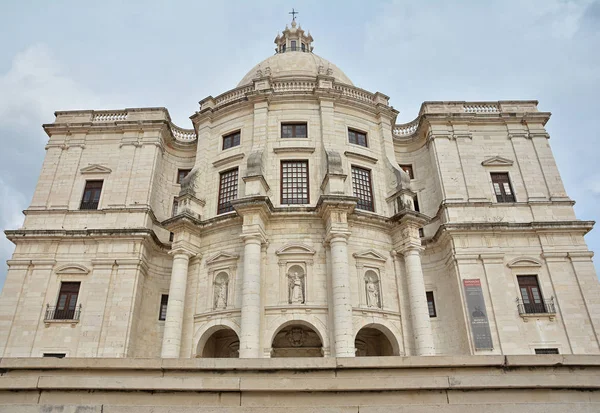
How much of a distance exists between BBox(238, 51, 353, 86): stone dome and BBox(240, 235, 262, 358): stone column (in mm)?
15541

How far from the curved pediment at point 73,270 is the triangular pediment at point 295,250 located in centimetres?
1100

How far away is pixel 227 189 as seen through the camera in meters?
23.0

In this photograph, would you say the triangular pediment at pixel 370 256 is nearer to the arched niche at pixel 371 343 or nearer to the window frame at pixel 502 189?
the arched niche at pixel 371 343

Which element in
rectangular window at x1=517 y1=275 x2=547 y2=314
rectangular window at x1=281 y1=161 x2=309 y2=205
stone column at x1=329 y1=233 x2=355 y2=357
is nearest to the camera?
stone column at x1=329 y1=233 x2=355 y2=357

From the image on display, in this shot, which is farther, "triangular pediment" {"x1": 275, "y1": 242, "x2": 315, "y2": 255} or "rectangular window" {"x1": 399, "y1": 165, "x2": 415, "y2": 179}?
"rectangular window" {"x1": 399, "y1": 165, "x2": 415, "y2": 179}

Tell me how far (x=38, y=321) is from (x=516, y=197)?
27544 millimetres

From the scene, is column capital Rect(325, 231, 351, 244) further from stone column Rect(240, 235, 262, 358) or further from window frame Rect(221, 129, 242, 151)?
window frame Rect(221, 129, 242, 151)


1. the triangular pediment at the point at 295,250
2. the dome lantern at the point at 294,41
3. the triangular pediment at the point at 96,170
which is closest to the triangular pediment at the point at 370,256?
the triangular pediment at the point at 295,250

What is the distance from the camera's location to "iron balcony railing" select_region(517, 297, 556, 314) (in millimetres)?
20953

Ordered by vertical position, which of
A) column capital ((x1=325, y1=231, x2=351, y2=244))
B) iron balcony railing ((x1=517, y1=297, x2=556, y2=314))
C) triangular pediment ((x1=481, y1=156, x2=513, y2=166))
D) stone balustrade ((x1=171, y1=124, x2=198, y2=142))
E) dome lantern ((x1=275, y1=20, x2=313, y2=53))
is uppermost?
dome lantern ((x1=275, y1=20, x2=313, y2=53))

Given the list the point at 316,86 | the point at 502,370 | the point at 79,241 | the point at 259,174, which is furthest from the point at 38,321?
the point at 502,370

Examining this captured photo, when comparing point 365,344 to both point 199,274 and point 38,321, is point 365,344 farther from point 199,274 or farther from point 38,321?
point 38,321

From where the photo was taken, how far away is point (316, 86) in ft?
81.3

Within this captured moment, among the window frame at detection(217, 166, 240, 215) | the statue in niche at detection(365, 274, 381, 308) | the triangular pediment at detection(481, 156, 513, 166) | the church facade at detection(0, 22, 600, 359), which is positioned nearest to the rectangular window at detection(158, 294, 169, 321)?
the church facade at detection(0, 22, 600, 359)
